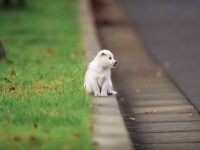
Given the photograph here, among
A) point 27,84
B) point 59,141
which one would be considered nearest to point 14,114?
point 59,141

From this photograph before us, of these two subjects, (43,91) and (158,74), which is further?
(158,74)

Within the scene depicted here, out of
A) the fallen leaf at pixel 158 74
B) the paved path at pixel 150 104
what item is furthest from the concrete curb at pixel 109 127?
the fallen leaf at pixel 158 74

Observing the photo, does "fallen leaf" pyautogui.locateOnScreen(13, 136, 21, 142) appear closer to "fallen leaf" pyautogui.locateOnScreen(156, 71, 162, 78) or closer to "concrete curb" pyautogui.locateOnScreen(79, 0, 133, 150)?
"concrete curb" pyautogui.locateOnScreen(79, 0, 133, 150)

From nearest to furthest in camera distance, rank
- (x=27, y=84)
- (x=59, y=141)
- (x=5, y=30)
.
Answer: (x=59, y=141) < (x=27, y=84) < (x=5, y=30)

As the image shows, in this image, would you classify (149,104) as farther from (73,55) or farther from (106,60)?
(73,55)

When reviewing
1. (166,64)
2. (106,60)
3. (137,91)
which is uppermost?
(166,64)

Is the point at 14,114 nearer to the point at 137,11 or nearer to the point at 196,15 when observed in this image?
the point at 196,15

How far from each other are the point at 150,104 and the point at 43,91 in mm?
1813

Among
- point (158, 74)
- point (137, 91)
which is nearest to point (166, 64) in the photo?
point (158, 74)

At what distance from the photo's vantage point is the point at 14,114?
338 inches

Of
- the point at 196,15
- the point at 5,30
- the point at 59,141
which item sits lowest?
the point at 59,141

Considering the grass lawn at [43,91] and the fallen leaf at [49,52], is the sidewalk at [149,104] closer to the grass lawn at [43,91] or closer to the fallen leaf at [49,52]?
the grass lawn at [43,91]

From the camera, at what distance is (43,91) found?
410 inches

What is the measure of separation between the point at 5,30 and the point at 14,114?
1387cm
